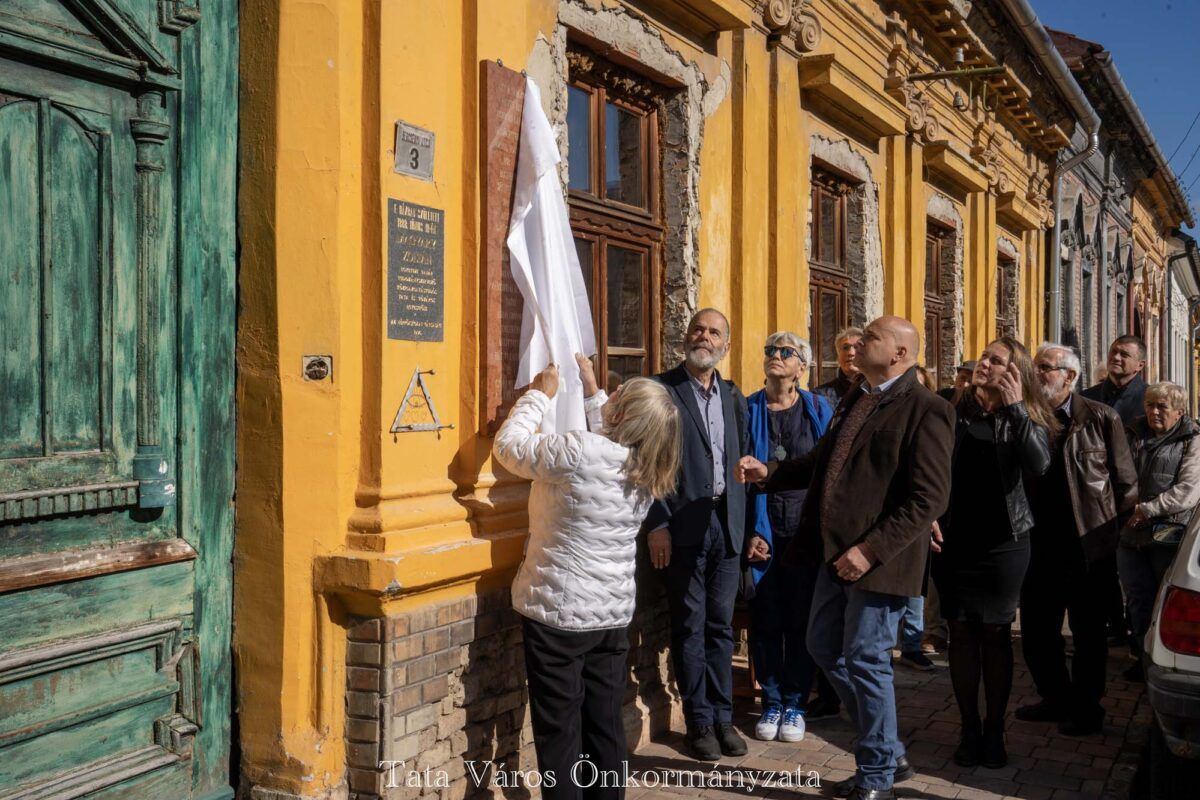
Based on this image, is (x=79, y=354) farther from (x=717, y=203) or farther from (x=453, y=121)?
(x=717, y=203)

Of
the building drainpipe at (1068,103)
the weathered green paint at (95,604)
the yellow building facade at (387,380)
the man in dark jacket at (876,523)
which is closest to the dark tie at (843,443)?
the man in dark jacket at (876,523)

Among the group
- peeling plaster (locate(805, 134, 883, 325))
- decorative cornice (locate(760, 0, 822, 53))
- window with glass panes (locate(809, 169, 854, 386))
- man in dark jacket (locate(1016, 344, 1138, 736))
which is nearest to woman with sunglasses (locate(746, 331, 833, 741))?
man in dark jacket (locate(1016, 344, 1138, 736))

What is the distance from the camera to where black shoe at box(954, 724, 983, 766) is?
458 cm

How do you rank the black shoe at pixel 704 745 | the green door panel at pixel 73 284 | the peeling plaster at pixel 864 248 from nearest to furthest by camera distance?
the green door panel at pixel 73 284, the black shoe at pixel 704 745, the peeling plaster at pixel 864 248

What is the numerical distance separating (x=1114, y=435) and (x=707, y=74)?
9.38 feet

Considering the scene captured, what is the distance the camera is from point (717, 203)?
601 cm

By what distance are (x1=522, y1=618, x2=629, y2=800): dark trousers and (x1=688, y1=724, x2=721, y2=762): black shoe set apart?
0.86 meters

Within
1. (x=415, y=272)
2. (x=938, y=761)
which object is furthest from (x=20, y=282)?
(x=938, y=761)

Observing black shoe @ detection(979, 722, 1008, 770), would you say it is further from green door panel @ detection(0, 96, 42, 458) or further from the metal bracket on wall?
green door panel @ detection(0, 96, 42, 458)

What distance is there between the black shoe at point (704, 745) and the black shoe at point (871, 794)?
26.4 inches

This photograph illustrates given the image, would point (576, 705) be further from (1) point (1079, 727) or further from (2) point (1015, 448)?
(1) point (1079, 727)

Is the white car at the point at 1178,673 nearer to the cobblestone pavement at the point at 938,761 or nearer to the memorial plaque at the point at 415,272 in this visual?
the cobblestone pavement at the point at 938,761

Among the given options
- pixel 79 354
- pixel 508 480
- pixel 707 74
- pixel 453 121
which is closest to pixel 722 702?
pixel 508 480

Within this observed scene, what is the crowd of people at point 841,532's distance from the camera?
3.61 m
